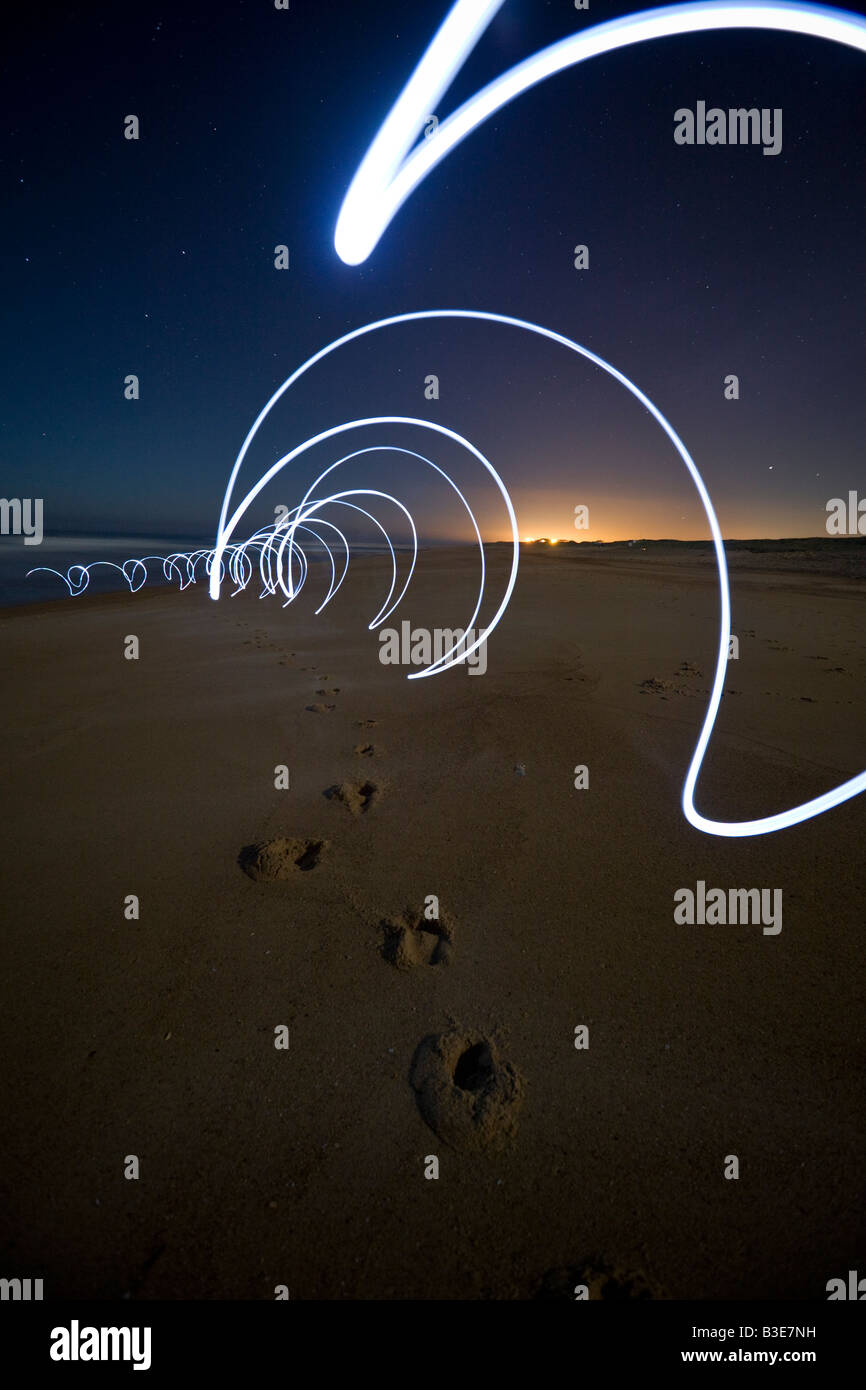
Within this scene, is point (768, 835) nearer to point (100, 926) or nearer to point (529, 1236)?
point (529, 1236)

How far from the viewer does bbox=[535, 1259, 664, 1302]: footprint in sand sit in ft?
7.04

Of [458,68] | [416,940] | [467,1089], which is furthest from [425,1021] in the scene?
[458,68]

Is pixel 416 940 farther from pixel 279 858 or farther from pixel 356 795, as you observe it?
pixel 356 795

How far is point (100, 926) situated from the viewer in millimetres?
4082

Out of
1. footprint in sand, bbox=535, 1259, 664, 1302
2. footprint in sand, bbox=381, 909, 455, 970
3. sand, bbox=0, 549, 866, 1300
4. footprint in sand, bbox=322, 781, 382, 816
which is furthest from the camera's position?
footprint in sand, bbox=322, 781, 382, 816

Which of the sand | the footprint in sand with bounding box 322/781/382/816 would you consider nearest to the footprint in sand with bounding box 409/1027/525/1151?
the sand

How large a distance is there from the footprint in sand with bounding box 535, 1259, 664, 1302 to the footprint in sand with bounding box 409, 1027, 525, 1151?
1.63 ft

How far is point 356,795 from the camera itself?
5.93 metres

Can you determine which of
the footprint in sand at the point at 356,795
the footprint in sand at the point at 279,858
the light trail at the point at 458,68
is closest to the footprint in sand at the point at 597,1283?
the footprint in sand at the point at 279,858

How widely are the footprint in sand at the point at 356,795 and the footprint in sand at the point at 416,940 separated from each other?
1.67m

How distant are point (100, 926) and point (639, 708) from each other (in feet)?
24.1

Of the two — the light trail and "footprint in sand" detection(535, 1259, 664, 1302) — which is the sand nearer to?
"footprint in sand" detection(535, 1259, 664, 1302)

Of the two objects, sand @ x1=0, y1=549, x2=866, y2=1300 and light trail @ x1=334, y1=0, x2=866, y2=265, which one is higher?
light trail @ x1=334, y1=0, x2=866, y2=265
